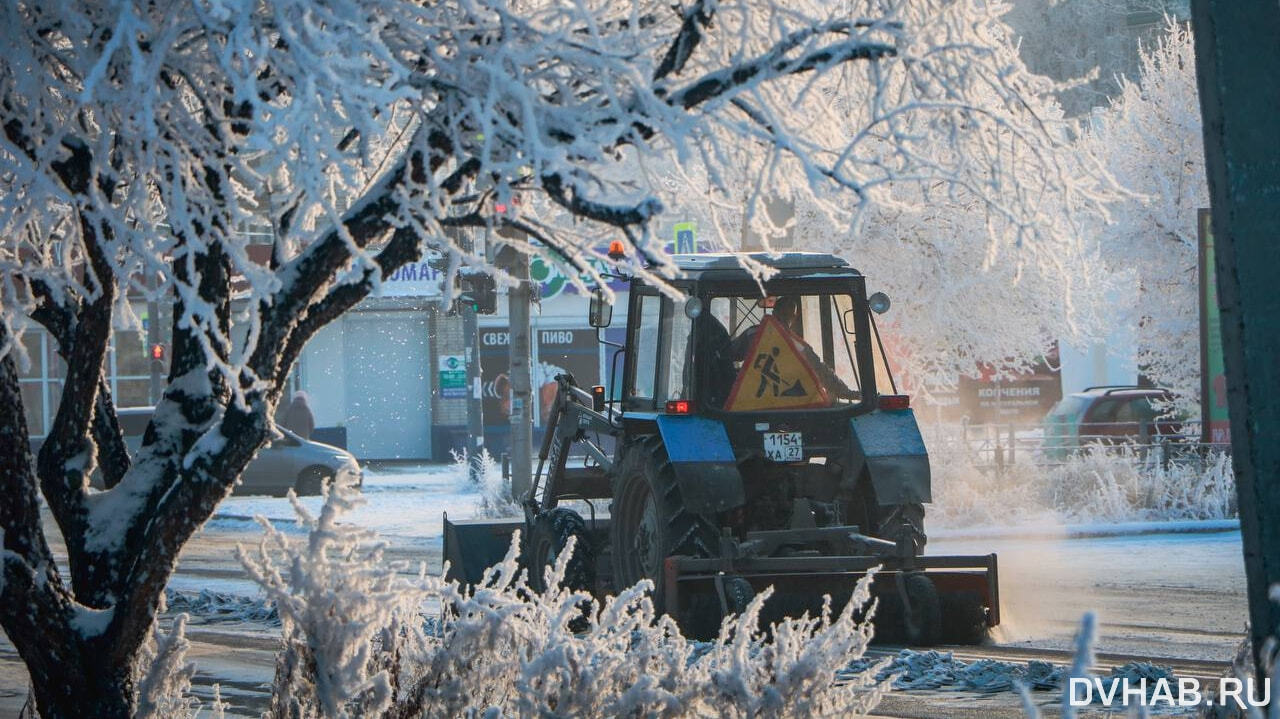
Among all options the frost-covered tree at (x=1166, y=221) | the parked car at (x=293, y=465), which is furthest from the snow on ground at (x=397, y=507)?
the frost-covered tree at (x=1166, y=221)

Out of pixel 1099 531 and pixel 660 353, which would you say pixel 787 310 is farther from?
pixel 1099 531

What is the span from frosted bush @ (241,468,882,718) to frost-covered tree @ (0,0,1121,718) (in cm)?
47

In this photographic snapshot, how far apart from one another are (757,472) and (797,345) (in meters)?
0.95

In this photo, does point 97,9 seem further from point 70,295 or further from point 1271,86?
point 1271,86

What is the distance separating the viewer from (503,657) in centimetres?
486

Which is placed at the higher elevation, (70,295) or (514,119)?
(514,119)

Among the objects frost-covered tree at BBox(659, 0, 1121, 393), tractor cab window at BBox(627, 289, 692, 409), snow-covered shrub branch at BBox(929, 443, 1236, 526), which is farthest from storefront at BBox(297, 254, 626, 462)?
frost-covered tree at BBox(659, 0, 1121, 393)

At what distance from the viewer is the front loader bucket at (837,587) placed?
355 inches

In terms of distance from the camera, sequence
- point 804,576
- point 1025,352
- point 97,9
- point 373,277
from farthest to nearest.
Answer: point 1025,352
point 804,576
point 97,9
point 373,277

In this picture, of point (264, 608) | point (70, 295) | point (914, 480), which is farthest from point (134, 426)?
point (70, 295)

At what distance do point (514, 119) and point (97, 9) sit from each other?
1268mm

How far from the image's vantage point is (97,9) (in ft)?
14.3

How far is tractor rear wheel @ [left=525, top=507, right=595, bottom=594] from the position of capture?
33.9 ft

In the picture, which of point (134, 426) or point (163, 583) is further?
point (134, 426)
